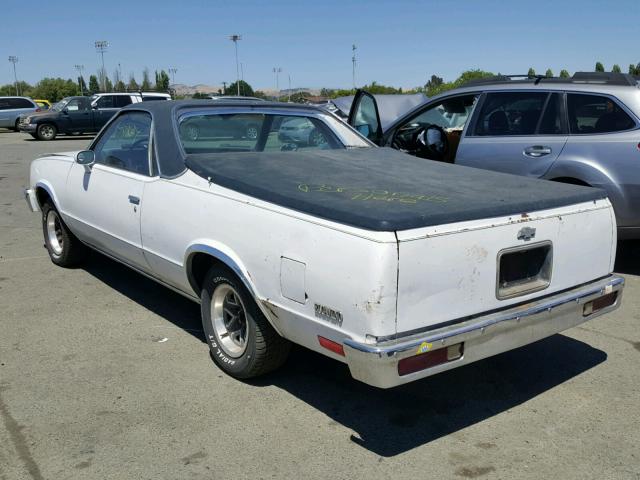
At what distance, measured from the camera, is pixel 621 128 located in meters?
5.49

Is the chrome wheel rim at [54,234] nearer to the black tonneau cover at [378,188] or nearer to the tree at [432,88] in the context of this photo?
the black tonneau cover at [378,188]

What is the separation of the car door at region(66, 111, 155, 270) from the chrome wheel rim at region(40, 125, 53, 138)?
21530 millimetres

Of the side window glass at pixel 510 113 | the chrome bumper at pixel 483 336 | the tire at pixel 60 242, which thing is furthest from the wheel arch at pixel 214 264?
the side window glass at pixel 510 113

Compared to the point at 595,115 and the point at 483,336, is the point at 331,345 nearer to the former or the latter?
the point at 483,336

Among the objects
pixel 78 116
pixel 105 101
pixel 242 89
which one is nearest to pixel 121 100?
pixel 105 101

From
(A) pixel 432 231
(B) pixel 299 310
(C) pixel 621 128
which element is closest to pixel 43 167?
(B) pixel 299 310

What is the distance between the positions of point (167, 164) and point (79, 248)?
2.34 m

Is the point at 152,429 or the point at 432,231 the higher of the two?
the point at 432,231

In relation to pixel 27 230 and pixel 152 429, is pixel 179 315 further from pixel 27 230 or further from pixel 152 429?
pixel 27 230

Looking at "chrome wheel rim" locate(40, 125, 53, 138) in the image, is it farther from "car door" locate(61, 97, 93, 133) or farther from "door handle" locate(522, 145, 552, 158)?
"door handle" locate(522, 145, 552, 158)

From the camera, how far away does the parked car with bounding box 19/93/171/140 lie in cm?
2488

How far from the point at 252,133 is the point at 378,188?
5.20 ft

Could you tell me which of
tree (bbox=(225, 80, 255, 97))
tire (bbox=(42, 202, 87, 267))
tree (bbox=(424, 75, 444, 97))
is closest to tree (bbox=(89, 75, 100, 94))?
tree (bbox=(225, 80, 255, 97))

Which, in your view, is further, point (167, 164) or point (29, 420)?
point (167, 164)
